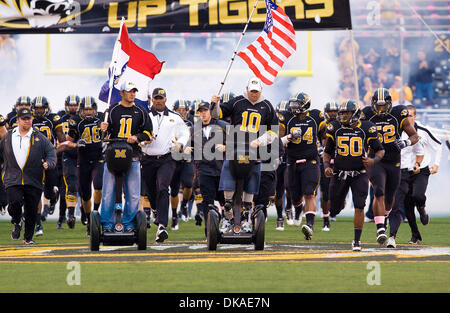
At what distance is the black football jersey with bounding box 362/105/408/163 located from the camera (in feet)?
47.0

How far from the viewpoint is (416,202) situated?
635 inches

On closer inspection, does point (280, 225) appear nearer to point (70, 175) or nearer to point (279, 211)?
point (279, 211)

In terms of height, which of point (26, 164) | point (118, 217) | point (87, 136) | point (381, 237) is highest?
point (87, 136)

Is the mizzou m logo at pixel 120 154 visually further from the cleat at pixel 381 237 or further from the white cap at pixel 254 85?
the cleat at pixel 381 237

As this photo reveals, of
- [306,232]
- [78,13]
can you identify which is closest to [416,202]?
[306,232]

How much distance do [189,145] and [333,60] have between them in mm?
9705

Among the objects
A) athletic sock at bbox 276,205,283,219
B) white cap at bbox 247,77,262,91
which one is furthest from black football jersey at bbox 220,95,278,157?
athletic sock at bbox 276,205,283,219

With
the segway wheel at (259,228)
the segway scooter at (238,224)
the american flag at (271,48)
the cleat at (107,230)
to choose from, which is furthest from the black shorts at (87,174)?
the segway wheel at (259,228)

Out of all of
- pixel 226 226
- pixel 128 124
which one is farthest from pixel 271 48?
pixel 226 226

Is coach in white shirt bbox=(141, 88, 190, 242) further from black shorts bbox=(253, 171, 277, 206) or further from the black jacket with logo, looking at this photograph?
the black jacket with logo

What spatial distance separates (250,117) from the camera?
1304 centimetres

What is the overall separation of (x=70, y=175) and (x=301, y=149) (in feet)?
13.4

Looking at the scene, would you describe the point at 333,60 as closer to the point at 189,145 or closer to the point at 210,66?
the point at 210,66

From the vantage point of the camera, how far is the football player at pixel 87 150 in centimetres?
1697
